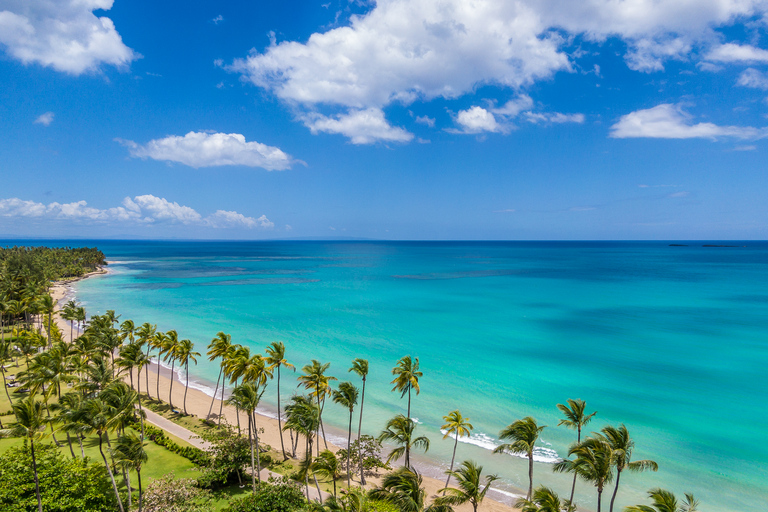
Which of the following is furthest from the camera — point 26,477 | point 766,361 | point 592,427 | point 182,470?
point 766,361

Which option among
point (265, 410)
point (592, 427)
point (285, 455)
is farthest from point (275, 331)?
point (592, 427)

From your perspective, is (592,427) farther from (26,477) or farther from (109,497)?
(26,477)

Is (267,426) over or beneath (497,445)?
beneath

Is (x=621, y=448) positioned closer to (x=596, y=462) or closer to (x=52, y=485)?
(x=596, y=462)

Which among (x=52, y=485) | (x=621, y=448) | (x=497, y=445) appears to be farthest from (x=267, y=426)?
(x=621, y=448)

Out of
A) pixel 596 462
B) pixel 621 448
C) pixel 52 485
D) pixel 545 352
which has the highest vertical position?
pixel 621 448
